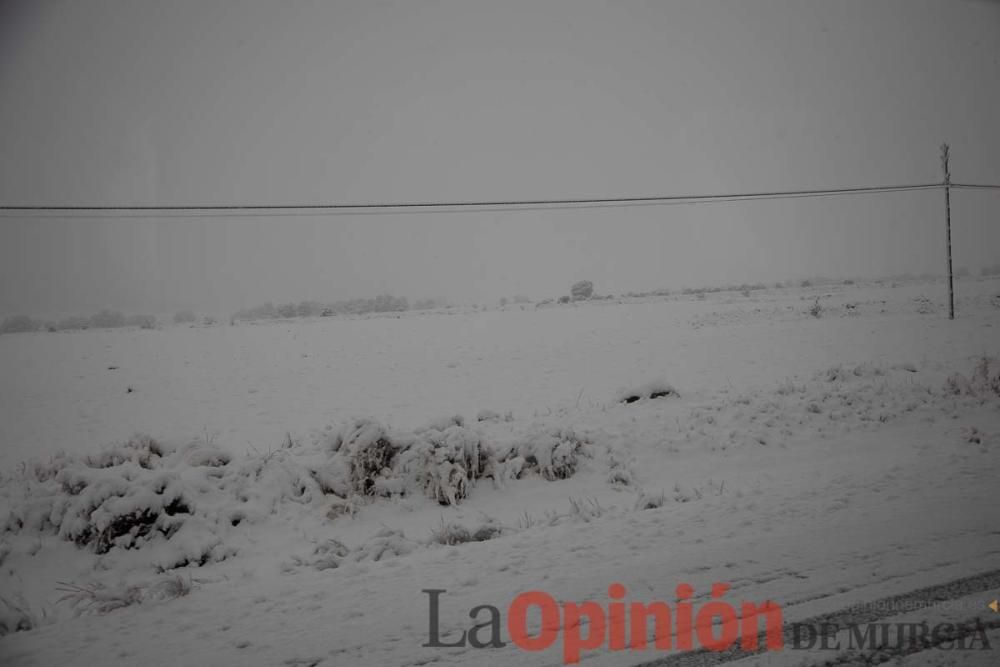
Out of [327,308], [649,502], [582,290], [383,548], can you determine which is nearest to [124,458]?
[383,548]

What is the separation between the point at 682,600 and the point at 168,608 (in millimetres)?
4357

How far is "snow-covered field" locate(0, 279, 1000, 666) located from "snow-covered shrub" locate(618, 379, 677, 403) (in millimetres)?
112

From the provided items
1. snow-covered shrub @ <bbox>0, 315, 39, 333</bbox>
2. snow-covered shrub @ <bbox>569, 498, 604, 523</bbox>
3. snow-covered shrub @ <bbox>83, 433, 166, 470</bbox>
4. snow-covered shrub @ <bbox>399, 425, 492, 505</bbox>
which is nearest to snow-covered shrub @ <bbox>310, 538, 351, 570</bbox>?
snow-covered shrub @ <bbox>399, 425, 492, 505</bbox>

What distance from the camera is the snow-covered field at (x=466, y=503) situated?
3.69 m

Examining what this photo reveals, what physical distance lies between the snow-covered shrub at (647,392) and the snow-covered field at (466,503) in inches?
4.4

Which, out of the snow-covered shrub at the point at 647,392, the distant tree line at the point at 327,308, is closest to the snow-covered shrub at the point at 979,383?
the snow-covered shrub at the point at 647,392

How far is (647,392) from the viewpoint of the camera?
1170 centimetres

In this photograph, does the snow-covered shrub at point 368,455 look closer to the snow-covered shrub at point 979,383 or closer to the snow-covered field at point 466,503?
the snow-covered field at point 466,503

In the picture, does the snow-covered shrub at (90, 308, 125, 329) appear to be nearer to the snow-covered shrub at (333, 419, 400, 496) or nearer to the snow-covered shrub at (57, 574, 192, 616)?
the snow-covered shrub at (333, 419, 400, 496)

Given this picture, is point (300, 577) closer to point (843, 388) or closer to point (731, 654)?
point (731, 654)

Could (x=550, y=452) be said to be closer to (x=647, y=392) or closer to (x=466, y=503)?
(x=466, y=503)

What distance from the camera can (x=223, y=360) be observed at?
2117 cm

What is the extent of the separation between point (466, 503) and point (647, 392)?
246 inches

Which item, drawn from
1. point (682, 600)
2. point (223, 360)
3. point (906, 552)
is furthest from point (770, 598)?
point (223, 360)
